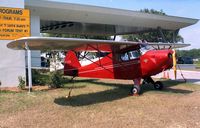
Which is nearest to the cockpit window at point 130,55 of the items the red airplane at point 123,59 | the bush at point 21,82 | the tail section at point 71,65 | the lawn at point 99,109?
the red airplane at point 123,59

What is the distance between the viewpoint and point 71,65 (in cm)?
1481

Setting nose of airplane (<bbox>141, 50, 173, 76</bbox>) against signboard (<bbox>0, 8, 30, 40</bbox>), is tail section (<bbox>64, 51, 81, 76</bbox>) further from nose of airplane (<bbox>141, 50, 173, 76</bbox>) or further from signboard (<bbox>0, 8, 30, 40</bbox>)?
nose of airplane (<bbox>141, 50, 173, 76</bbox>)

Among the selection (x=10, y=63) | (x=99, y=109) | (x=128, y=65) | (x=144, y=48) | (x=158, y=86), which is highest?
(x=144, y=48)

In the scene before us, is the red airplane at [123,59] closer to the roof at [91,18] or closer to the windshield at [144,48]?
the windshield at [144,48]

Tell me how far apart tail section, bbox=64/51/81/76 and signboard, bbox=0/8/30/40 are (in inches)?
96.6

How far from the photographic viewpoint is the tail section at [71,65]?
14477 millimetres

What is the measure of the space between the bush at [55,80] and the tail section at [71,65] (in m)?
0.75

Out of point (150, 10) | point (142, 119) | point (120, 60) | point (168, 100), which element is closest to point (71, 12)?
point (120, 60)

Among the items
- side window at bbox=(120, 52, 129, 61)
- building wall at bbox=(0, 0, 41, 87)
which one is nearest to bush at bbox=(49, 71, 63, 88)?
building wall at bbox=(0, 0, 41, 87)

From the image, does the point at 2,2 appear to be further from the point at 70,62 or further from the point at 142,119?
the point at 142,119

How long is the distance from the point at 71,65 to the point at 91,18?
890 cm

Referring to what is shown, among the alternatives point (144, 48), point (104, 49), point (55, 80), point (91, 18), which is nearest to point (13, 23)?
point (55, 80)

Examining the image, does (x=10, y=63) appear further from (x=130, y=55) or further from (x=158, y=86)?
(x=158, y=86)

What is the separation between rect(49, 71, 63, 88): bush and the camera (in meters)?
13.8
